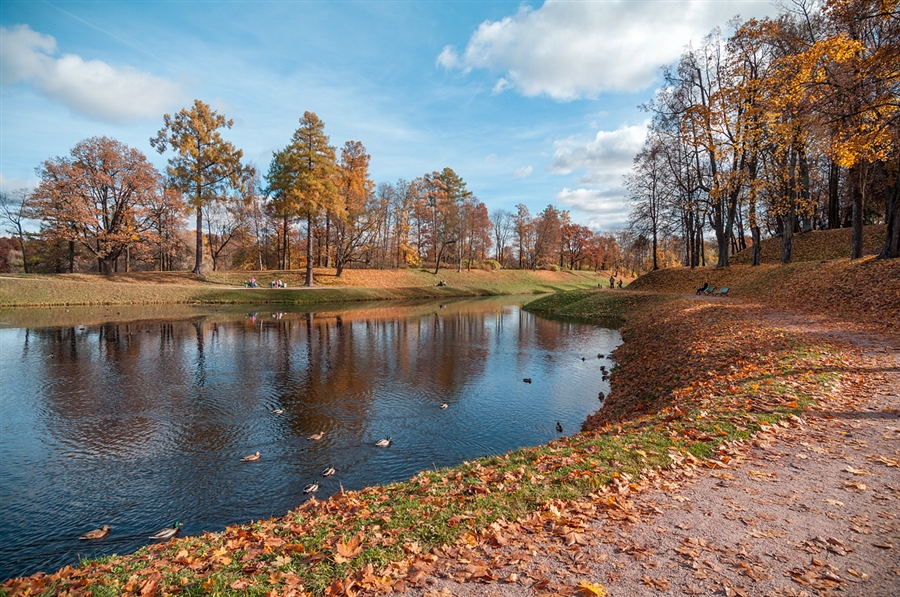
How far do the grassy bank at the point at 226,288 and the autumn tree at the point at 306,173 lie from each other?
21.5ft

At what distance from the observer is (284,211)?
38.7 m

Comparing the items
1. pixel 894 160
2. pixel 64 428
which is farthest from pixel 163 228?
pixel 894 160

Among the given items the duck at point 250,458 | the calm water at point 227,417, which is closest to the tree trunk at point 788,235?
the calm water at point 227,417

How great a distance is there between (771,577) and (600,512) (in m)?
1.39

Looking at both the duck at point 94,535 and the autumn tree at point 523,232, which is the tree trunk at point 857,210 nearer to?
the duck at point 94,535

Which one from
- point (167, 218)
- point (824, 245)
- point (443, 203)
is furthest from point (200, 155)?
point (824, 245)

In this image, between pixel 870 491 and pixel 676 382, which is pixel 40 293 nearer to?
pixel 676 382

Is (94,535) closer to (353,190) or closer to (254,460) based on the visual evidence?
(254,460)

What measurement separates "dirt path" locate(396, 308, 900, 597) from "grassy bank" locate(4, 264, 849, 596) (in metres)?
0.17

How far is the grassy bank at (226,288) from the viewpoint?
3050 cm

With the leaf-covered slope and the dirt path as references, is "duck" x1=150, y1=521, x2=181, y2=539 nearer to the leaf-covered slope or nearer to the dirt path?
the dirt path

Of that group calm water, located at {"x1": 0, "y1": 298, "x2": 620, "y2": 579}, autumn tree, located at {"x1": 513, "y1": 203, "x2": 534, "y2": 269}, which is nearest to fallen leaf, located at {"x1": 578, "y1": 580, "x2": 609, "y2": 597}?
calm water, located at {"x1": 0, "y1": 298, "x2": 620, "y2": 579}

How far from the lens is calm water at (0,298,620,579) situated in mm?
6371

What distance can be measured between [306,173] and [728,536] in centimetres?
3875
